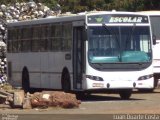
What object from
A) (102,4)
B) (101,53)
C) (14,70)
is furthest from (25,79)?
(102,4)

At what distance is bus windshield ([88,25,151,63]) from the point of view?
30.3 meters

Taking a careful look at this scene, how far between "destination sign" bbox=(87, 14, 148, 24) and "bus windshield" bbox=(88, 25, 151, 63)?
251mm

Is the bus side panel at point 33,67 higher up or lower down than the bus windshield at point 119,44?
lower down

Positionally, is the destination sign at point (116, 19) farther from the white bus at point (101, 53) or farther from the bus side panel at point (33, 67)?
the bus side panel at point (33, 67)

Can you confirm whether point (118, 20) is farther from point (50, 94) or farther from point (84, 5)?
point (84, 5)

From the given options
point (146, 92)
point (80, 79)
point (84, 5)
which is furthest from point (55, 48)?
point (84, 5)

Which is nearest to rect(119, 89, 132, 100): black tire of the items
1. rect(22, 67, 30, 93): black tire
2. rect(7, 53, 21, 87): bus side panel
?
rect(22, 67, 30, 93): black tire

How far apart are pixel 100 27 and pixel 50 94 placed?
16.0ft

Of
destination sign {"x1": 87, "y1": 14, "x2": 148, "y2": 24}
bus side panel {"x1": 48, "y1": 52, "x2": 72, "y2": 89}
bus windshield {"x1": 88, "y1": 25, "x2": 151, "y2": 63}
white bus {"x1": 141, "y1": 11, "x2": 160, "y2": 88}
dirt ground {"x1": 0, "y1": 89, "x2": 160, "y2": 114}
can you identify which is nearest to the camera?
dirt ground {"x1": 0, "y1": 89, "x2": 160, "y2": 114}

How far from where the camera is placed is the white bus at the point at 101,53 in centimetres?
3014

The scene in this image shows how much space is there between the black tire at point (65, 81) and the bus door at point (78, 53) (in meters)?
0.58

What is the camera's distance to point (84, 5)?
55125mm

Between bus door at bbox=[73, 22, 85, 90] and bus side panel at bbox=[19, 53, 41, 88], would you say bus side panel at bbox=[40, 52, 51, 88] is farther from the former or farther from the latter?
bus door at bbox=[73, 22, 85, 90]

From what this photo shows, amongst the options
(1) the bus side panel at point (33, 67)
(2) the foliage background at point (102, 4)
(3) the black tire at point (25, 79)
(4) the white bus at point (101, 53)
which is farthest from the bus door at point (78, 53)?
(2) the foliage background at point (102, 4)
